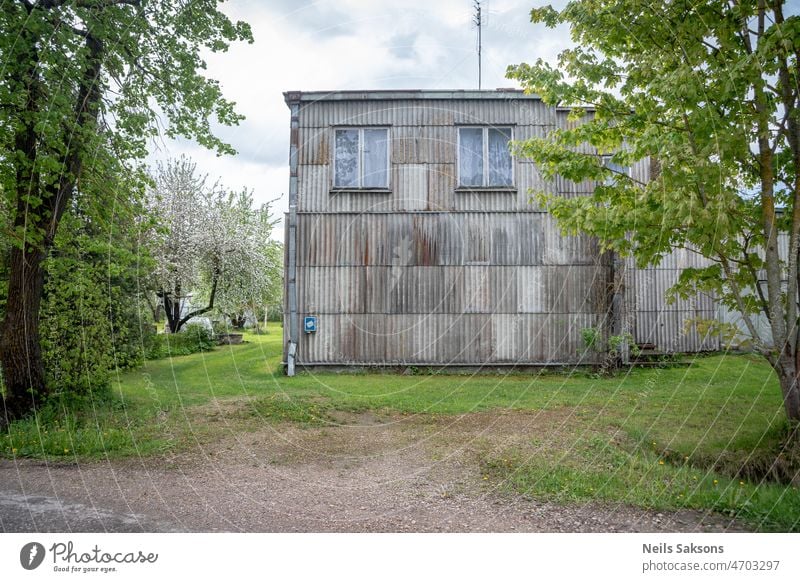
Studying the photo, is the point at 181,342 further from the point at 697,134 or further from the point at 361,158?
the point at 697,134

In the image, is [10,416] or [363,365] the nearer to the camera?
[10,416]

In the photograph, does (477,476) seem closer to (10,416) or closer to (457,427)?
(457,427)

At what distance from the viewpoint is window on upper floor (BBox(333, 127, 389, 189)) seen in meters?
6.33

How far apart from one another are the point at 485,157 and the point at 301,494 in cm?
513

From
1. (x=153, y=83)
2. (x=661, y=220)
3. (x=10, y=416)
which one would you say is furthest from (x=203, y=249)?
(x=661, y=220)

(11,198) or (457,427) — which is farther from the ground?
(11,198)

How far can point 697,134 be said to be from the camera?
3527 millimetres

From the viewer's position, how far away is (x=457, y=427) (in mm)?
4336

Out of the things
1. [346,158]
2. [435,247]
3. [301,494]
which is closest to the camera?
[301,494]

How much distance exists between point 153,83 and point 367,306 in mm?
4076

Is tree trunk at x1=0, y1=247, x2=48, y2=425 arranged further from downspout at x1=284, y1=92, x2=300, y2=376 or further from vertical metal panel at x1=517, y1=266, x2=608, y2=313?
vertical metal panel at x1=517, y1=266, x2=608, y2=313

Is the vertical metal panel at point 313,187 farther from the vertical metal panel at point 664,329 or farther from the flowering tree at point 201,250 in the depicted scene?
the vertical metal panel at point 664,329

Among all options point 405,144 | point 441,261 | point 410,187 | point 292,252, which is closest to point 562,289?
point 441,261
